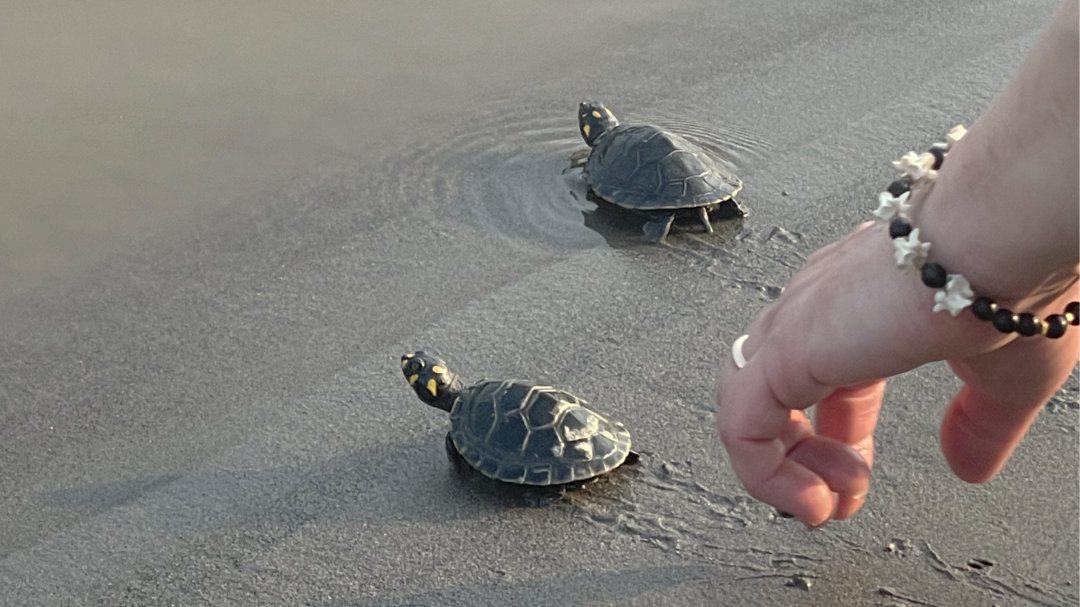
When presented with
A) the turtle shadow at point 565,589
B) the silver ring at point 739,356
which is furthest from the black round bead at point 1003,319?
the turtle shadow at point 565,589

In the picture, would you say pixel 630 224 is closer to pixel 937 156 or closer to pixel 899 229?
pixel 937 156

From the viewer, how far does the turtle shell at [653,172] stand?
460 cm

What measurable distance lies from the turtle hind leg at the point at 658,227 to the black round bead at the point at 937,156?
3.14 m

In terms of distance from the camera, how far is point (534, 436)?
3295 mm

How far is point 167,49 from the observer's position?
593cm

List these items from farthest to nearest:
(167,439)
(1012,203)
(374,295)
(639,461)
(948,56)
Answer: (948,56) → (374,295) → (167,439) → (639,461) → (1012,203)

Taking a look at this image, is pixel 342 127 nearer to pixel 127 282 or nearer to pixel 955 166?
pixel 127 282

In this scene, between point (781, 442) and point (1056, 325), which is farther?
point (781, 442)

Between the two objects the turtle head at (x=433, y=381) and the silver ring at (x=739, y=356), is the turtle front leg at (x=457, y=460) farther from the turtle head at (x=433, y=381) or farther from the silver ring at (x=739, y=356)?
the silver ring at (x=739, y=356)

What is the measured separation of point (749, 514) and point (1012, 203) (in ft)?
6.41

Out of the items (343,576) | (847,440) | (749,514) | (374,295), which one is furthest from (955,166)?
(374,295)

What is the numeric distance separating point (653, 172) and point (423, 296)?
46.1 inches

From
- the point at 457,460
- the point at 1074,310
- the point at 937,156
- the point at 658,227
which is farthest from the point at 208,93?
the point at 1074,310

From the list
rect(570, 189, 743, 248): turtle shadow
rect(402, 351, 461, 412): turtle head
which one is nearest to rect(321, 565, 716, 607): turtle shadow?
rect(402, 351, 461, 412): turtle head
